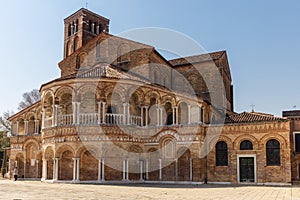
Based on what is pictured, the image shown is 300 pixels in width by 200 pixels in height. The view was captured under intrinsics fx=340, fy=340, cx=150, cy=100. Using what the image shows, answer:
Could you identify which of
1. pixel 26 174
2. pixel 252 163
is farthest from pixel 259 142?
pixel 26 174

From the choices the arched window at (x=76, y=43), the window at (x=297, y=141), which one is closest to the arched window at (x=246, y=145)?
the window at (x=297, y=141)

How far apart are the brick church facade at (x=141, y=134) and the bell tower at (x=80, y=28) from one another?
1217cm

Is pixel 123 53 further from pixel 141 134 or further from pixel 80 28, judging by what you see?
pixel 80 28

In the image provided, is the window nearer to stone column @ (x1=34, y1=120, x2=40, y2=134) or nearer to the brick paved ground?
the brick paved ground

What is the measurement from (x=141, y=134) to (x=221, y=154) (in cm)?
563

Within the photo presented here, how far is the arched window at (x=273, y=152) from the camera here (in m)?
21.8

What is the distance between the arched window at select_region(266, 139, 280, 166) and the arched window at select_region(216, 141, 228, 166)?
8.88 feet

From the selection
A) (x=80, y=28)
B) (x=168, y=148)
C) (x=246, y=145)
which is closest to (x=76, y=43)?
(x=80, y=28)

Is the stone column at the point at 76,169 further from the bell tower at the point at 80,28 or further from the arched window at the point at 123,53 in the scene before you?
the bell tower at the point at 80,28

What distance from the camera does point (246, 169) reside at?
886 inches

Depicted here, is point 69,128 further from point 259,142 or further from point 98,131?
point 259,142

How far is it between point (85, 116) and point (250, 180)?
11.5 m

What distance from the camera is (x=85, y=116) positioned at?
71.9 ft

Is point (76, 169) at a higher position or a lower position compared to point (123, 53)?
lower
